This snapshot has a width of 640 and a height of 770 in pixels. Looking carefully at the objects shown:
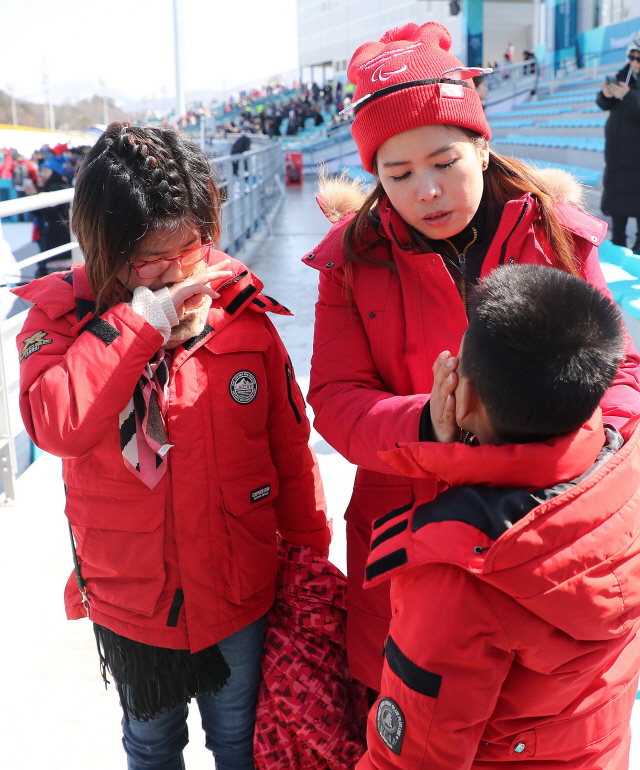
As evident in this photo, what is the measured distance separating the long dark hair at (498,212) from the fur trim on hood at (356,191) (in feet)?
0.16

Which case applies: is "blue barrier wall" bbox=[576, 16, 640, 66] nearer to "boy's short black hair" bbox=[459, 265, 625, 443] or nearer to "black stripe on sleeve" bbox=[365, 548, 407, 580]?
"boy's short black hair" bbox=[459, 265, 625, 443]

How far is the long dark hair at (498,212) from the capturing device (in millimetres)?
1146

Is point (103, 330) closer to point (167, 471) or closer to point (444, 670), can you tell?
point (167, 471)

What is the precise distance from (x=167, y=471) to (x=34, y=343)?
Answer: 0.32 metres

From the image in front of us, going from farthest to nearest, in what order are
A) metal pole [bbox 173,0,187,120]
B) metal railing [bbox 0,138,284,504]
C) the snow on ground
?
metal pole [bbox 173,0,187,120] → metal railing [bbox 0,138,284,504] → the snow on ground

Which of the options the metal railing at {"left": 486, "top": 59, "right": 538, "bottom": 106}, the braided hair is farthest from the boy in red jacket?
the metal railing at {"left": 486, "top": 59, "right": 538, "bottom": 106}

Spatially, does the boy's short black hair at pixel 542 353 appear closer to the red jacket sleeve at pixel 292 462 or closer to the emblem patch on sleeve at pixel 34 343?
the red jacket sleeve at pixel 292 462

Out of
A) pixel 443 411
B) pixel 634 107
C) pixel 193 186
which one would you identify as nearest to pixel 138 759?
pixel 443 411

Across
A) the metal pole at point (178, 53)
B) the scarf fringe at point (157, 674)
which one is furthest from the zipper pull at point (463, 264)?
the metal pole at point (178, 53)

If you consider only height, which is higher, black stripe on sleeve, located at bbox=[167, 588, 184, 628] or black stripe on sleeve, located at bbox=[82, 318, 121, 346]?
black stripe on sleeve, located at bbox=[82, 318, 121, 346]

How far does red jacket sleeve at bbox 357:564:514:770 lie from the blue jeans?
45 cm

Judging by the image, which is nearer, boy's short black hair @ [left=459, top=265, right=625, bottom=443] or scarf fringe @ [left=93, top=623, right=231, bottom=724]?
boy's short black hair @ [left=459, top=265, right=625, bottom=443]

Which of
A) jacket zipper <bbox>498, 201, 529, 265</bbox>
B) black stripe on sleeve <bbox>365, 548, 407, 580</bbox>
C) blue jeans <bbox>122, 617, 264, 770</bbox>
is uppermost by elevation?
jacket zipper <bbox>498, 201, 529, 265</bbox>

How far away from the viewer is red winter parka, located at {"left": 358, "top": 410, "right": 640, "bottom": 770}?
2.67 ft
